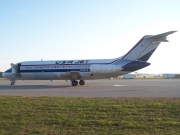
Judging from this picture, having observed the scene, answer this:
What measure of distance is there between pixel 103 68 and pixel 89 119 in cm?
2041

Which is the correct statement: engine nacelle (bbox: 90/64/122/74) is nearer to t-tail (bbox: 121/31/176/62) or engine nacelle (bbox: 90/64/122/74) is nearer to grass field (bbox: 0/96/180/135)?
t-tail (bbox: 121/31/176/62)

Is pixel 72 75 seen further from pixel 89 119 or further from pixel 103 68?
pixel 89 119

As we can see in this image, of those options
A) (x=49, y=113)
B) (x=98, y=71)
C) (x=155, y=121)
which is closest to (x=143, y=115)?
(x=155, y=121)

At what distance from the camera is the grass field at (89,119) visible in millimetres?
7145

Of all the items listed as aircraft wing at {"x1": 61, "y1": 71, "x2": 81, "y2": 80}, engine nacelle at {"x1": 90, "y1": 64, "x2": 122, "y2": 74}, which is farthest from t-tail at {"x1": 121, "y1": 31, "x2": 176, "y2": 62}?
aircraft wing at {"x1": 61, "y1": 71, "x2": 81, "y2": 80}

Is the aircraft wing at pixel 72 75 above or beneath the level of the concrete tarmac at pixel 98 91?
above

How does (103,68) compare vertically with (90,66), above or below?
below

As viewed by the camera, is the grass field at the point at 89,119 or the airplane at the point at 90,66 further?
the airplane at the point at 90,66

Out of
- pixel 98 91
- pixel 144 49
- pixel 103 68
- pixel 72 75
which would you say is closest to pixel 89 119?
pixel 98 91

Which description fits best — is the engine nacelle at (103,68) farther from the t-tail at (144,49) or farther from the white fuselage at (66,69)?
the t-tail at (144,49)

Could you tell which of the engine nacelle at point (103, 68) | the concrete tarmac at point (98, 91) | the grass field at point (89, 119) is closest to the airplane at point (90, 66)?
the engine nacelle at point (103, 68)

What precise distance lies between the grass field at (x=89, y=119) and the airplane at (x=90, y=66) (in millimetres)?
Result: 16987

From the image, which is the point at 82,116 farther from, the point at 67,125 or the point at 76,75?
the point at 76,75

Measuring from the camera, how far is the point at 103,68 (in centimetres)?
2856
